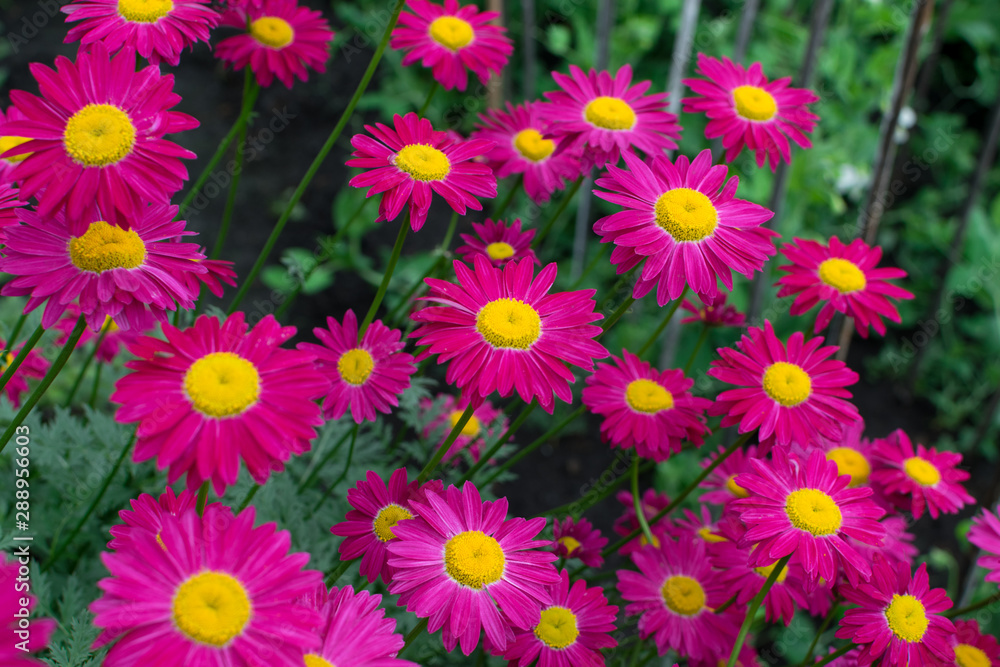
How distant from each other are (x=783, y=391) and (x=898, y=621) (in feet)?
1.13

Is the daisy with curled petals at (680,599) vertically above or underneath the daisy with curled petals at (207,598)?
above

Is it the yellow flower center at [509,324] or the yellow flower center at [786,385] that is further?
the yellow flower center at [786,385]

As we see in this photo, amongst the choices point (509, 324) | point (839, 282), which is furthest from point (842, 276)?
point (509, 324)

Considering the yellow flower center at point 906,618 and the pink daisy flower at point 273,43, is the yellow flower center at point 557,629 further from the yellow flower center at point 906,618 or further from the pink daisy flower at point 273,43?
the pink daisy flower at point 273,43

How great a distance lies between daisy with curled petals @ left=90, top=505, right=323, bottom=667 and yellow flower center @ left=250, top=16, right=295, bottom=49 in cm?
97

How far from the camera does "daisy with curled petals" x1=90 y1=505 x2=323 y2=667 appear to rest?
2.28 feet

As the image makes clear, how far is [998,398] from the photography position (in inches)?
92.4

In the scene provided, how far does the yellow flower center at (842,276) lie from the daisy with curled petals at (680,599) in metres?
0.49

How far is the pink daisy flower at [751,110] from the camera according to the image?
4.28ft

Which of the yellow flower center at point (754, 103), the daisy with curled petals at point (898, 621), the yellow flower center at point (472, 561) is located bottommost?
the yellow flower center at point (472, 561)

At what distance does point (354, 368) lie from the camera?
4.04 feet

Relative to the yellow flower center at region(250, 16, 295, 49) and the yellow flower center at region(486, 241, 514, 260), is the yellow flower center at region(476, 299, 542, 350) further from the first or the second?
the yellow flower center at region(250, 16, 295, 49)

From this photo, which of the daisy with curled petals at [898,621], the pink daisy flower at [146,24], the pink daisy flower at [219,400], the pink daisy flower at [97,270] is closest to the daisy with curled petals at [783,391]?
the daisy with curled petals at [898,621]

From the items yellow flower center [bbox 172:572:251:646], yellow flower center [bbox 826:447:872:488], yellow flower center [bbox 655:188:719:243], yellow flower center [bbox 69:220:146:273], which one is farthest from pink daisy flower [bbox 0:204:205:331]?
yellow flower center [bbox 826:447:872:488]
